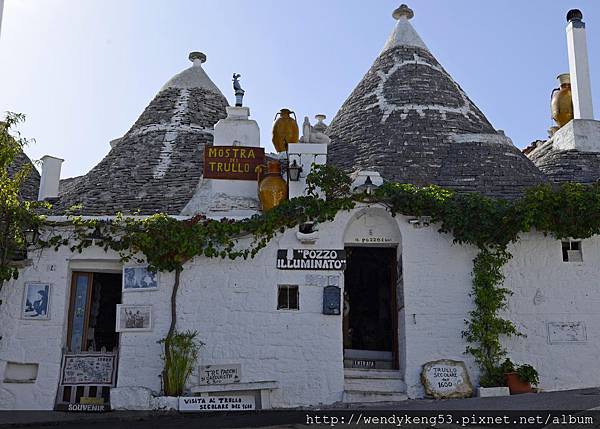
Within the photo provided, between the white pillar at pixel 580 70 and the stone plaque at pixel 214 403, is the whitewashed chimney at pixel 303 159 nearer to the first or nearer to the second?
the stone plaque at pixel 214 403

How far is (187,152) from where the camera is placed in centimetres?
1224

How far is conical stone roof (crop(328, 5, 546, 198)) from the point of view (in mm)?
10305

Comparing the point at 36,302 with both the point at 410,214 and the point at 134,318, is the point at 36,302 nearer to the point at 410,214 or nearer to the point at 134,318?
the point at 134,318

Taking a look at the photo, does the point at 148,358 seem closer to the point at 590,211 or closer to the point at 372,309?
the point at 372,309

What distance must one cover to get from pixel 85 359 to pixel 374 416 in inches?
162

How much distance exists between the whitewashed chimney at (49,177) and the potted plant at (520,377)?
28.1 feet

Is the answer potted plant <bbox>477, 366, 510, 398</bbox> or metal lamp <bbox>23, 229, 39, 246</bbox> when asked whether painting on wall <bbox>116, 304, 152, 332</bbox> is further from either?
potted plant <bbox>477, 366, 510, 398</bbox>

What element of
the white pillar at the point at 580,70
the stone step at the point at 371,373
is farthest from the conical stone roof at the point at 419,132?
the stone step at the point at 371,373

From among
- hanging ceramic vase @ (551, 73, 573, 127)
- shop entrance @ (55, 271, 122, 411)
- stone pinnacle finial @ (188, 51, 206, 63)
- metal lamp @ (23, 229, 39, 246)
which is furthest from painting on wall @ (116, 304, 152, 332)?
hanging ceramic vase @ (551, 73, 573, 127)

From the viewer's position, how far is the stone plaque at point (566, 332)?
28.5 feet

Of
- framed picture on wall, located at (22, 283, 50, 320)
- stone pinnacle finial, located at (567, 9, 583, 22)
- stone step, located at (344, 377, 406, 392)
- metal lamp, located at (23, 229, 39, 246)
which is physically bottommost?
stone step, located at (344, 377, 406, 392)

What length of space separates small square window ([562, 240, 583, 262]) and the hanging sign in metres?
4.65

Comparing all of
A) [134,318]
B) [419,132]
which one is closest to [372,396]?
[134,318]

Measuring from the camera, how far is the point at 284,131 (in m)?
10.8
